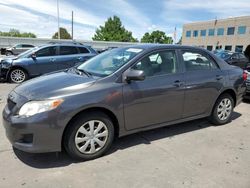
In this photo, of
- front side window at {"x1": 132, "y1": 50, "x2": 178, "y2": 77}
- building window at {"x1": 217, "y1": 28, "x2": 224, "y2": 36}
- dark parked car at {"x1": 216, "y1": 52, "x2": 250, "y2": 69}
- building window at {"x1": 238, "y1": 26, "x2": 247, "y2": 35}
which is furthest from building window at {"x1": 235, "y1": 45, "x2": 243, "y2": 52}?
front side window at {"x1": 132, "y1": 50, "x2": 178, "y2": 77}

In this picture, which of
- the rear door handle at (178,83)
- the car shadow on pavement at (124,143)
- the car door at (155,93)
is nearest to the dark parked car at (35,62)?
the car shadow on pavement at (124,143)

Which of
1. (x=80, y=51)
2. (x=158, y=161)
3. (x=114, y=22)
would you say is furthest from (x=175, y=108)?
(x=114, y=22)

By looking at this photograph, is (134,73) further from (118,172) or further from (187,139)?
(187,139)

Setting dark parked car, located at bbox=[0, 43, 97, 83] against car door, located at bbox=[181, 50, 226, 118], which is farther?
dark parked car, located at bbox=[0, 43, 97, 83]

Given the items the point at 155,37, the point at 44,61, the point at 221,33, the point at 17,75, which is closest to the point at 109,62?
the point at 44,61

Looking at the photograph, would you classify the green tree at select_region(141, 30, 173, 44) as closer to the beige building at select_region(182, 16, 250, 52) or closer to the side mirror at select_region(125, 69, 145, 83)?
the beige building at select_region(182, 16, 250, 52)

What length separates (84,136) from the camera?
3.18 metres

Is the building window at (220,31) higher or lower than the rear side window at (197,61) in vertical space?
higher

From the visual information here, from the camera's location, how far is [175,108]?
3.96 metres

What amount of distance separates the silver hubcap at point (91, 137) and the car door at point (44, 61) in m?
6.37

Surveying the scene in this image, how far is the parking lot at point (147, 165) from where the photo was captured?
281cm

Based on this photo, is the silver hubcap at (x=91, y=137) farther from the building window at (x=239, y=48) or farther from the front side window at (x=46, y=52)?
the building window at (x=239, y=48)

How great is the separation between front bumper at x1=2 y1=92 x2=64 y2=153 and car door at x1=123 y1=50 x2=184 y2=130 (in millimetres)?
1020

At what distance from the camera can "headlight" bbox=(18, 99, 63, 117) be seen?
2854mm
